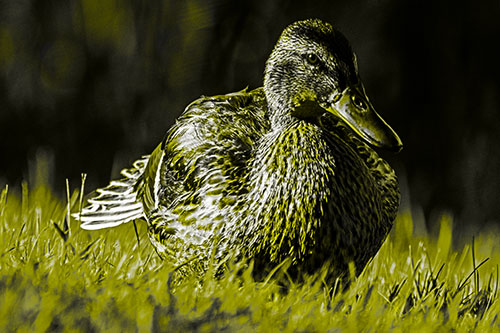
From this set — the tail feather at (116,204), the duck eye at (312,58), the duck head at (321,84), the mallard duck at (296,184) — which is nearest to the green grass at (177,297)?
the mallard duck at (296,184)

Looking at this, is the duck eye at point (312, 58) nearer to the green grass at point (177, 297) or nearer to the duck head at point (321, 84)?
the duck head at point (321, 84)

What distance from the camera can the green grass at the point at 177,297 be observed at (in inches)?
61.1

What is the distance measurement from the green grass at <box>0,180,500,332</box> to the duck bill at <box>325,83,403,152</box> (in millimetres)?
407

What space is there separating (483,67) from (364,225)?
1.29 meters

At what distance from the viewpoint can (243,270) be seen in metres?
1.86

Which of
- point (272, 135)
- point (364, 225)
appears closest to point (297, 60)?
point (272, 135)

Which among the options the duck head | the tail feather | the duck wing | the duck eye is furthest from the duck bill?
the tail feather

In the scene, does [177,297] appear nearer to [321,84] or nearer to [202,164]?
[202,164]

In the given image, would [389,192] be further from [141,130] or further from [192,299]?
[141,130]

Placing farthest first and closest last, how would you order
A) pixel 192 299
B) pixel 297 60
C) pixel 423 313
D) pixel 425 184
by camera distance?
pixel 425 184 < pixel 297 60 < pixel 423 313 < pixel 192 299

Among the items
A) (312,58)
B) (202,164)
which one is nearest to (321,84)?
(312,58)

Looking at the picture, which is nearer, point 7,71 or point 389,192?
point 389,192

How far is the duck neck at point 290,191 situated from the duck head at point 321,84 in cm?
8

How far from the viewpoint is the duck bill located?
189cm
